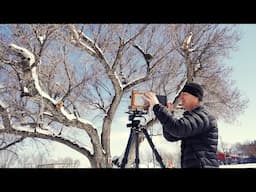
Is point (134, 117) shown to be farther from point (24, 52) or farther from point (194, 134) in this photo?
point (24, 52)

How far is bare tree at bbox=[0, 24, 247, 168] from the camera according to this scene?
5.16 metres

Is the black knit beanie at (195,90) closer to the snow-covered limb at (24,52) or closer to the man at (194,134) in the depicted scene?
the man at (194,134)

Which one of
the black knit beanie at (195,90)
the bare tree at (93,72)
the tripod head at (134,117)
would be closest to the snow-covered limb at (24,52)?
the bare tree at (93,72)

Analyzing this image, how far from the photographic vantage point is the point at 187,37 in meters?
6.10

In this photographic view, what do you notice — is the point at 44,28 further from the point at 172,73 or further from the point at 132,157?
the point at 132,157

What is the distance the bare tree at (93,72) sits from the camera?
5164mm

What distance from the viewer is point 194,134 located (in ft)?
3.28

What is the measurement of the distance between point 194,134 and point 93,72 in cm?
518

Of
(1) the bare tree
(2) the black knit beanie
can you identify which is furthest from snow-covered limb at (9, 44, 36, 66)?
(2) the black knit beanie

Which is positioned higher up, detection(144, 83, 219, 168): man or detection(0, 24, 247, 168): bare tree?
detection(0, 24, 247, 168): bare tree

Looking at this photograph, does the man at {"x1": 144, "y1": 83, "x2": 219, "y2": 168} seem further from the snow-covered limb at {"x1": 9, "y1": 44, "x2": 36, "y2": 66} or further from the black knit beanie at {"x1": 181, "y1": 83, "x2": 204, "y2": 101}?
the snow-covered limb at {"x1": 9, "y1": 44, "x2": 36, "y2": 66}
